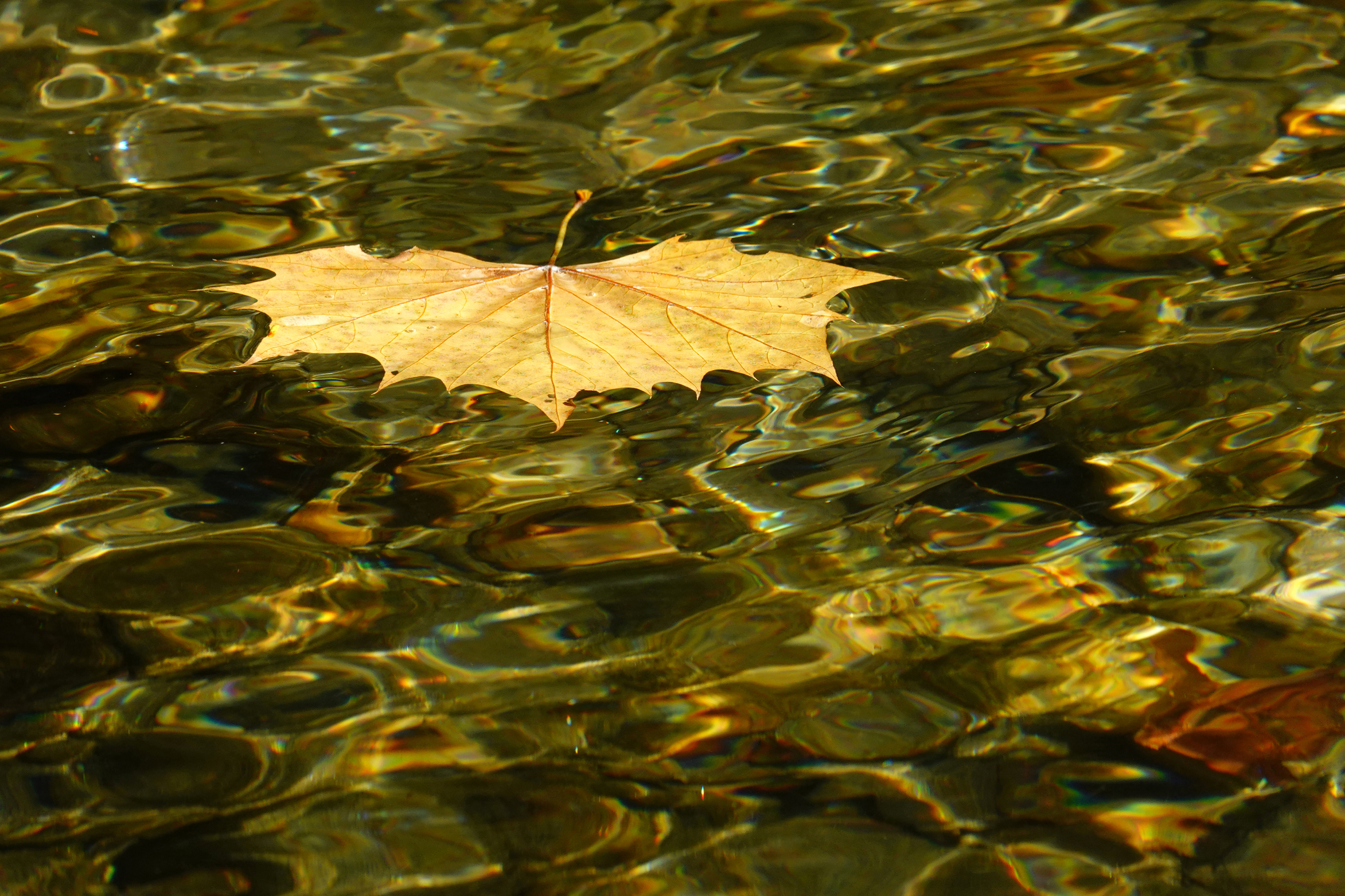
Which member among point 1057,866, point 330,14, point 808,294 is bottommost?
point 1057,866

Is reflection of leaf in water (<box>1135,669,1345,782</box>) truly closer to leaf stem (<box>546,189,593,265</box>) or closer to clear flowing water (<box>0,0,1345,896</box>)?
clear flowing water (<box>0,0,1345,896</box>)

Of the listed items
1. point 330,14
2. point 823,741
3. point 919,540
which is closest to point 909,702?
point 823,741

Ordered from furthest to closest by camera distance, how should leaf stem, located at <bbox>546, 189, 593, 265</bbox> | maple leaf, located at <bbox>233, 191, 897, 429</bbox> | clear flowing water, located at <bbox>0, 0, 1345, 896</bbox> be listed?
leaf stem, located at <bbox>546, 189, 593, 265</bbox> → maple leaf, located at <bbox>233, 191, 897, 429</bbox> → clear flowing water, located at <bbox>0, 0, 1345, 896</bbox>

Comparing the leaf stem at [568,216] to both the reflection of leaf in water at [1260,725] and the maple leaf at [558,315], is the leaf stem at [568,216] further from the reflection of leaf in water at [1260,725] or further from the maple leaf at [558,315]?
the reflection of leaf in water at [1260,725]

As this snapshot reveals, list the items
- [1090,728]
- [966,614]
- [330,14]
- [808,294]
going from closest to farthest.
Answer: [1090,728], [966,614], [808,294], [330,14]

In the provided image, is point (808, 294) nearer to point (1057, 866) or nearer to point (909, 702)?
point (909, 702)

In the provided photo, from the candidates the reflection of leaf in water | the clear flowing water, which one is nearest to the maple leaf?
the clear flowing water
